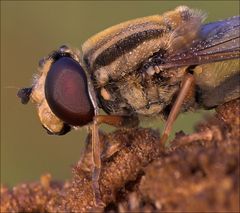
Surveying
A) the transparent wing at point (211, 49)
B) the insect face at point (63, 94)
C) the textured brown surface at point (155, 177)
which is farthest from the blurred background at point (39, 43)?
the transparent wing at point (211, 49)

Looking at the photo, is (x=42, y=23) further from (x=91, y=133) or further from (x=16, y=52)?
(x=91, y=133)

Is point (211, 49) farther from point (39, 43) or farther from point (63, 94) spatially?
point (39, 43)

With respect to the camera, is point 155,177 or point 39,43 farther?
point 39,43

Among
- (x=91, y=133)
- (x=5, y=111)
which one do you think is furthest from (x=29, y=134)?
(x=91, y=133)

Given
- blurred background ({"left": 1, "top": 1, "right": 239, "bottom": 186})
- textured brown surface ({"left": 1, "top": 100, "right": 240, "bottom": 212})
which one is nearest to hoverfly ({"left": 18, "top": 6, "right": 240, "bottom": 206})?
textured brown surface ({"left": 1, "top": 100, "right": 240, "bottom": 212})

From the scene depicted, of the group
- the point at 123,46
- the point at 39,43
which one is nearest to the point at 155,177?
the point at 123,46

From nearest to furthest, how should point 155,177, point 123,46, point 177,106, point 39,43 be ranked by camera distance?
point 155,177 < point 177,106 < point 123,46 < point 39,43
